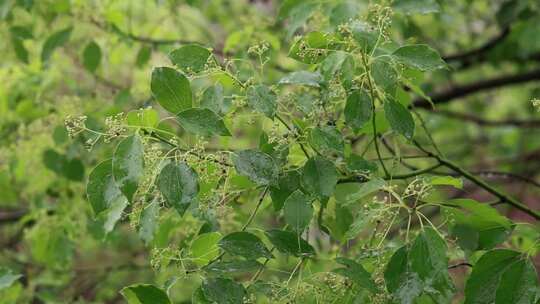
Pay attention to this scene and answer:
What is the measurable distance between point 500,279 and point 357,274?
0.22 metres

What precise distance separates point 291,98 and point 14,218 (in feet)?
6.72

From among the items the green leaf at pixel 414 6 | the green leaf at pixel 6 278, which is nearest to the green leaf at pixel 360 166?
the green leaf at pixel 414 6

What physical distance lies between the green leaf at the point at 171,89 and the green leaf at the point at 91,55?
1.19m

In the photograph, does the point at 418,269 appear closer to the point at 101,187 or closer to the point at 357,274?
the point at 357,274

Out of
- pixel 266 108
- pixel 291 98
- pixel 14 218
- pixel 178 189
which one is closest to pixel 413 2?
pixel 291 98

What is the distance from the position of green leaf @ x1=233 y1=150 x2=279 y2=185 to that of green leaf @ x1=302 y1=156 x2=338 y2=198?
60 millimetres

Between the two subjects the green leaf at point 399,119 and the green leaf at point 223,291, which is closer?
the green leaf at point 223,291

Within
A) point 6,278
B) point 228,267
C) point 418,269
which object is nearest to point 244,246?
point 228,267

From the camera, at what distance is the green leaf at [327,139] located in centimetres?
129

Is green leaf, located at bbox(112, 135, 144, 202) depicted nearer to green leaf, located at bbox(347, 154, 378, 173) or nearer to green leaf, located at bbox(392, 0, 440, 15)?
green leaf, located at bbox(347, 154, 378, 173)

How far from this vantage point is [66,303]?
2.44m

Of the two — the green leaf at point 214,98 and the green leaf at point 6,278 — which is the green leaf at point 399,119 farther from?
the green leaf at point 6,278

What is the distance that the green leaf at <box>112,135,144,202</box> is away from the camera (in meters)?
1.14

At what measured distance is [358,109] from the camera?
4.34 ft
